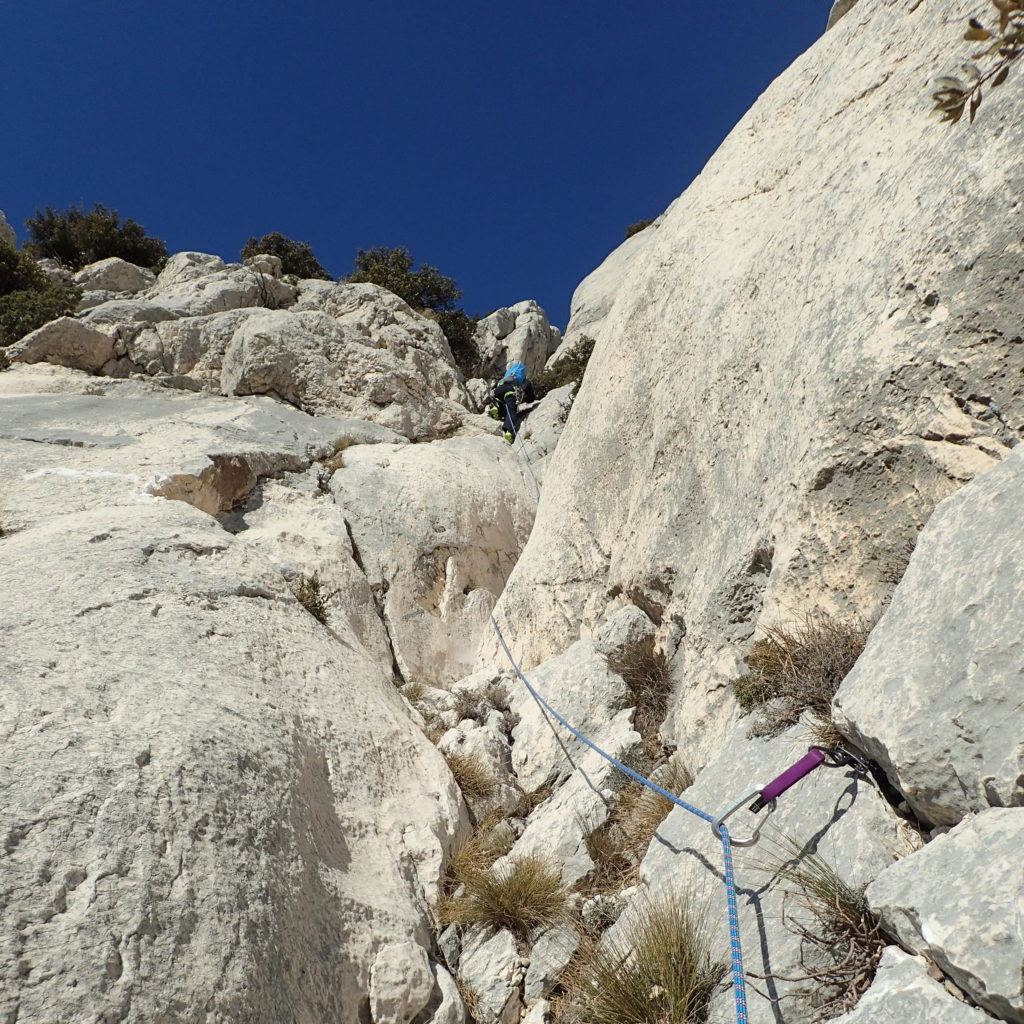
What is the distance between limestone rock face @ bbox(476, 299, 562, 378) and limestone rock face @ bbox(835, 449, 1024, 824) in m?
23.7

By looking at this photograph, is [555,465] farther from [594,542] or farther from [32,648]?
[32,648]

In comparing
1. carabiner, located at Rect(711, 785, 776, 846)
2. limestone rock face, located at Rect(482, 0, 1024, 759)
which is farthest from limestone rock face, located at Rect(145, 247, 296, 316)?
carabiner, located at Rect(711, 785, 776, 846)

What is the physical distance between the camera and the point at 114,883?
123 inches

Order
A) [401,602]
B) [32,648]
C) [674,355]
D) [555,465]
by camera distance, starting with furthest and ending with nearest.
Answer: [555,465] < [401,602] < [674,355] < [32,648]

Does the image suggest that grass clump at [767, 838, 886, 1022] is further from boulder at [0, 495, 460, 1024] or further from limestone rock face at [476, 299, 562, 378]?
limestone rock face at [476, 299, 562, 378]

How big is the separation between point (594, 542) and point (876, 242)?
13.7 feet

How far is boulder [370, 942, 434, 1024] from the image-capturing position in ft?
12.4

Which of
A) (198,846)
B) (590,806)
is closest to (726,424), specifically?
(590,806)

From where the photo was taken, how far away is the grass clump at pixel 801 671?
Answer: 4035mm

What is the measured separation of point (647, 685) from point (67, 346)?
12.5 metres

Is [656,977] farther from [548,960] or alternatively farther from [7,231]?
[7,231]

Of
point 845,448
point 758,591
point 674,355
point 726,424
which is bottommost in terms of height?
point 758,591

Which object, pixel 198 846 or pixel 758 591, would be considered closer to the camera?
pixel 198 846

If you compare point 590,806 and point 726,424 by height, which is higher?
point 726,424
